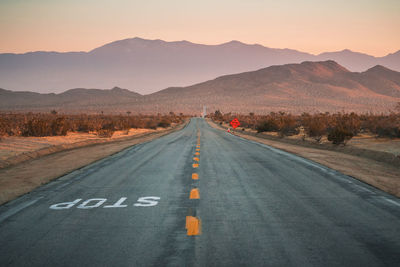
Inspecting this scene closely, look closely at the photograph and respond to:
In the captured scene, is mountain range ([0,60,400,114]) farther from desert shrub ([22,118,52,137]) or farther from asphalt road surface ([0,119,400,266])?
asphalt road surface ([0,119,400,266])

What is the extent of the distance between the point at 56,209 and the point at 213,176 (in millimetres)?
4656

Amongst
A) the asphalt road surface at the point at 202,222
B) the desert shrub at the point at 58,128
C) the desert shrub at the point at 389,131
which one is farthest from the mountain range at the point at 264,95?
the asphalt road surface at the point at 202,222

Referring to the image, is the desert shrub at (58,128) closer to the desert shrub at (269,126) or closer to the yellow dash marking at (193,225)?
the desert shrub at (269,126)

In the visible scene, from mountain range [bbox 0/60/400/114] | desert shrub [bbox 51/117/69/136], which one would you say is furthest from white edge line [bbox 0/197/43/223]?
mountain range [bbox 0/60/400/114]

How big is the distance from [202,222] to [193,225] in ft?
0.70

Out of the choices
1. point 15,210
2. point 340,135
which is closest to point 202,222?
point 15,210

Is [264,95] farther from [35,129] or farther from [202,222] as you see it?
[202,222]

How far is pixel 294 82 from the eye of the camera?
153 m

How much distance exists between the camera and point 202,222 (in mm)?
5656

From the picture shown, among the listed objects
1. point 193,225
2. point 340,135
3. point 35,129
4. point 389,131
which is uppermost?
point 389,131

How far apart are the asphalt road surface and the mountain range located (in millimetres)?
100307

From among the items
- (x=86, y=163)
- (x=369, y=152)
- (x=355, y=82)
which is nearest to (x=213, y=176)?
(x=86, y=163)

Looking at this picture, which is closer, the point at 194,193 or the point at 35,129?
the point at 194,193

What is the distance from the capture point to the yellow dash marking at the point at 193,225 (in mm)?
5139
